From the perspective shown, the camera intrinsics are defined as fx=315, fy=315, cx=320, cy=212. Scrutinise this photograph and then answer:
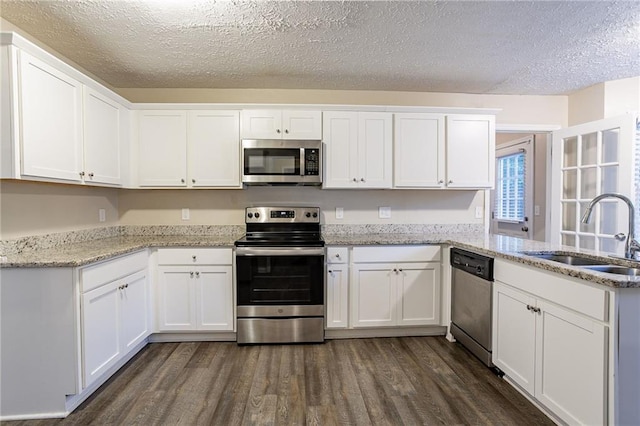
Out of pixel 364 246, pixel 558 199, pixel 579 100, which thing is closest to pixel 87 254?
pixel 364 246

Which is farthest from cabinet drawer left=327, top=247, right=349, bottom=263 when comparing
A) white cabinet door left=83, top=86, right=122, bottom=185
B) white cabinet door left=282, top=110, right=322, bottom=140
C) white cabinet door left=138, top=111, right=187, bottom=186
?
white cabinet door left=83, top=86, right=122, bottom=185

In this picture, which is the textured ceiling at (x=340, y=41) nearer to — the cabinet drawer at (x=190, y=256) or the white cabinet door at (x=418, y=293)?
the cabinet drawer at (x=190, y=256)

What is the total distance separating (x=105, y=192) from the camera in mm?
3078

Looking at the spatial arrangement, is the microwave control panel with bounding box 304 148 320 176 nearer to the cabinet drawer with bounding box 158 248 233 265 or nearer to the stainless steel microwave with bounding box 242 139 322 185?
the stainless steel microwave with bounding box 242 139 322 185

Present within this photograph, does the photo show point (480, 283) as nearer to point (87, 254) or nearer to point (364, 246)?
point (364, 246)

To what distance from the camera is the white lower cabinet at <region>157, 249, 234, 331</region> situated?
2.77 metres

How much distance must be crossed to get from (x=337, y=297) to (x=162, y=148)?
2.15 m

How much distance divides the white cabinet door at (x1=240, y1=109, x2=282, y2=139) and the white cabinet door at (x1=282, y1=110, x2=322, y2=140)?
7cm

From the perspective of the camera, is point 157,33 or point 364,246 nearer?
point 157,33

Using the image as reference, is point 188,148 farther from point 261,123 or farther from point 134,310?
point 134,310

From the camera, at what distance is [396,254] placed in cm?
286


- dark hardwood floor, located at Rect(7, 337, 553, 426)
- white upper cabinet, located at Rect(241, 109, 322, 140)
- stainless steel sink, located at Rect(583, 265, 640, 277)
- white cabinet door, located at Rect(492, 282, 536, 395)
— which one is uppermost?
white upper cabinet, located at Rect(241, 109, 322, 140)

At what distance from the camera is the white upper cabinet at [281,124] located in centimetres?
296

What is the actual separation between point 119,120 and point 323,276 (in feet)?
7.40
